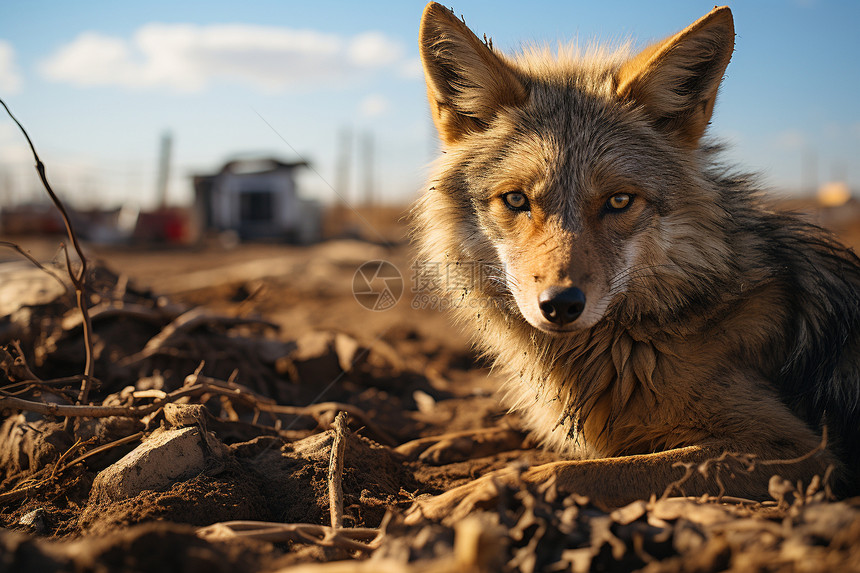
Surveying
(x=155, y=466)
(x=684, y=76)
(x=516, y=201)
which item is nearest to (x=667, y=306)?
(x=516, y=201)

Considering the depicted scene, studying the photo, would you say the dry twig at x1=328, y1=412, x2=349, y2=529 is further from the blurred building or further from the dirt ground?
the blurred building

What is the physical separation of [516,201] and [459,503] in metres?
1.71

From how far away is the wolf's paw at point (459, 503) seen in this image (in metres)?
2.16

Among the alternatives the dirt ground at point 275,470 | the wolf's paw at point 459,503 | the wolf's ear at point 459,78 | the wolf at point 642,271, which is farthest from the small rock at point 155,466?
the wolf's ear at point 459,78

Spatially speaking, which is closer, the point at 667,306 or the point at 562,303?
the point at 562,303

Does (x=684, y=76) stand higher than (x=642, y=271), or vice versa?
(x=684, y=76)

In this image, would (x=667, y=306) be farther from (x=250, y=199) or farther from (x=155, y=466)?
(x=250, y=199)

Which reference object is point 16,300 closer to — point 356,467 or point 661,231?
point 356,467

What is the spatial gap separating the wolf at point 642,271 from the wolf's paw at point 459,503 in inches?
21.8

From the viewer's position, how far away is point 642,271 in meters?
3.13

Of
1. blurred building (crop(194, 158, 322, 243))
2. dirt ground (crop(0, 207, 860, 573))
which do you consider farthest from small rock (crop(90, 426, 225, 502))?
blurred building (crop(194, 158, 322, 243))

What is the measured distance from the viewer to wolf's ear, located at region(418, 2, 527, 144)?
3316 mm

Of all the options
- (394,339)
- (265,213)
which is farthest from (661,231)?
(265,213)

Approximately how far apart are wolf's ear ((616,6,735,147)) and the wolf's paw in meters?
2.33
